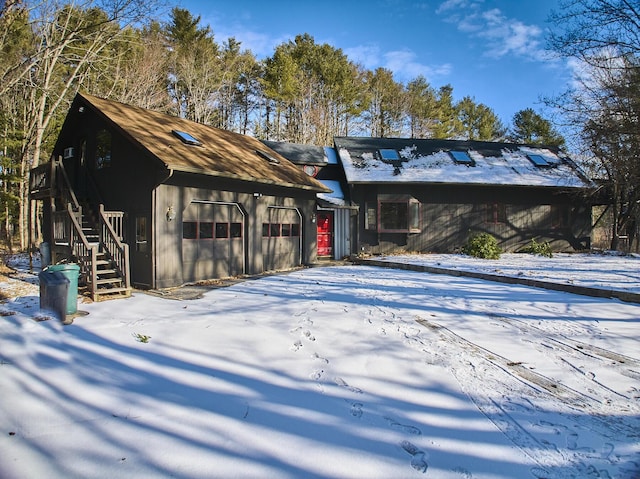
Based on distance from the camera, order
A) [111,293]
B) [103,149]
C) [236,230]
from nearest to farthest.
Result: [111,293] < [103,149] < [236,230]

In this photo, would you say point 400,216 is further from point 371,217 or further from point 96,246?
point 96,246

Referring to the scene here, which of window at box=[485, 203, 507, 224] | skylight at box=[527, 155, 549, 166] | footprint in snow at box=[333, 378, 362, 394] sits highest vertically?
skylight at box=[527, 155, 549, 166]

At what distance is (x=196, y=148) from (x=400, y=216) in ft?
29.8

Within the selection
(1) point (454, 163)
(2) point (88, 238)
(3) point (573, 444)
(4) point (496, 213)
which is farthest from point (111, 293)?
(4) point (496, 213)

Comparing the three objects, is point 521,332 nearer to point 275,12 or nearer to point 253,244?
point 253,244

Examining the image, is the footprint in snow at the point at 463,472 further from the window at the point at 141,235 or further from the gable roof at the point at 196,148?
the window at the point at 141,235

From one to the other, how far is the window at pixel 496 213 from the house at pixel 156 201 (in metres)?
8.73

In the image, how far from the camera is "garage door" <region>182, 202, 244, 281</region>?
914cm

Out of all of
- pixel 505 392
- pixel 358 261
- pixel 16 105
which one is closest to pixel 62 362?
pixel 505 392

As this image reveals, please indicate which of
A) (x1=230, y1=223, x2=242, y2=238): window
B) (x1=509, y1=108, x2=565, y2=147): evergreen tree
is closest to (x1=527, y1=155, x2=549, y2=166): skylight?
(x1=509, y1=108, x2=565, y2=147): evergreen tree

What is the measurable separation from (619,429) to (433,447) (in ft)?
4.89

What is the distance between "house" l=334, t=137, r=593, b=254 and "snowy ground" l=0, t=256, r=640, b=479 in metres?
9.72

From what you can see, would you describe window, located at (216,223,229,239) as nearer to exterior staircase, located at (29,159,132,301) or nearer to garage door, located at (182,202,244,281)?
garage door, located at (182,202,244,281)

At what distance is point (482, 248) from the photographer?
14.3 m
